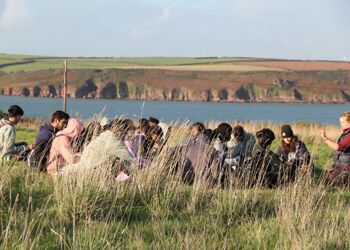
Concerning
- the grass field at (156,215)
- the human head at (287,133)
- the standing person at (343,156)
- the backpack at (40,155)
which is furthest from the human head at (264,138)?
the backpack at (40,155)

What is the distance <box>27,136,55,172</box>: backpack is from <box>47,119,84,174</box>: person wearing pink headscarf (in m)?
0.16

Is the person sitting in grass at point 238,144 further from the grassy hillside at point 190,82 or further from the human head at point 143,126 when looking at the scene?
the grassy hillside at point 190,82

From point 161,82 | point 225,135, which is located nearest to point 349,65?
point 161,82

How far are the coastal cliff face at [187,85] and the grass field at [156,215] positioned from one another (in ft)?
444

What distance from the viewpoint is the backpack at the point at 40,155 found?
30.2ft

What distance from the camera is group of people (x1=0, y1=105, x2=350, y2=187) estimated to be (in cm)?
845

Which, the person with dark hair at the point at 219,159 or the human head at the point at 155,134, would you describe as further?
the human head at the point at 155,134

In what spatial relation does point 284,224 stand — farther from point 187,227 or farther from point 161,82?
point 161,82

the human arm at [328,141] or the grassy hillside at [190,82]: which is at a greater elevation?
the grassy hillside at [190,82]

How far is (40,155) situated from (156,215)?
3467 mm

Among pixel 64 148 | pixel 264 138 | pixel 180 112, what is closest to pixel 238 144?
pixel 264 138

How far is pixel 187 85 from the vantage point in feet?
473

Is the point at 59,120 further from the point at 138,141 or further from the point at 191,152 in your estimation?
the point at 191,152

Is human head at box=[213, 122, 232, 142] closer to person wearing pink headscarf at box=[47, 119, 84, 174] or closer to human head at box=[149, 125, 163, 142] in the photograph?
human head at box=[149, 125, 163, 142]
